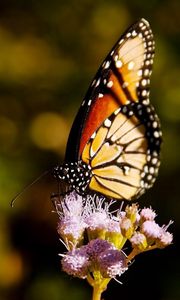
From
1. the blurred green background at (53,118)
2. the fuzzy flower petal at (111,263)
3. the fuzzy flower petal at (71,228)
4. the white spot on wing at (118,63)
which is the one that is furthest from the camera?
the blurred green background at (53,118)

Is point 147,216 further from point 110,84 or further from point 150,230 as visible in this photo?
point 110,84

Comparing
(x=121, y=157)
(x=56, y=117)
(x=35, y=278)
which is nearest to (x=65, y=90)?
(x=56, y=117)

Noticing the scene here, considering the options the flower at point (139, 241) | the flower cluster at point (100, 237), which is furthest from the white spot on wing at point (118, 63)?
the flower at point (139, 241)

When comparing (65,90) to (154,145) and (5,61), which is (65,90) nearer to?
(5,61)

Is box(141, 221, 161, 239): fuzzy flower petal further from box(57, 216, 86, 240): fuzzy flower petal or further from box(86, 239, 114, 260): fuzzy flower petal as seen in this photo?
box(57, 216, 86, 240): fuzzy flower petal

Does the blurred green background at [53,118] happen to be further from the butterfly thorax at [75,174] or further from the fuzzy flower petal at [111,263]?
the fuzzy flower petal at [111,263]

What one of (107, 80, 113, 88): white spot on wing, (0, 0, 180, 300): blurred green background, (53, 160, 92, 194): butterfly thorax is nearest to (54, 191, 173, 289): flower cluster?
(53, 160, 92, 194): butterfly thorax
